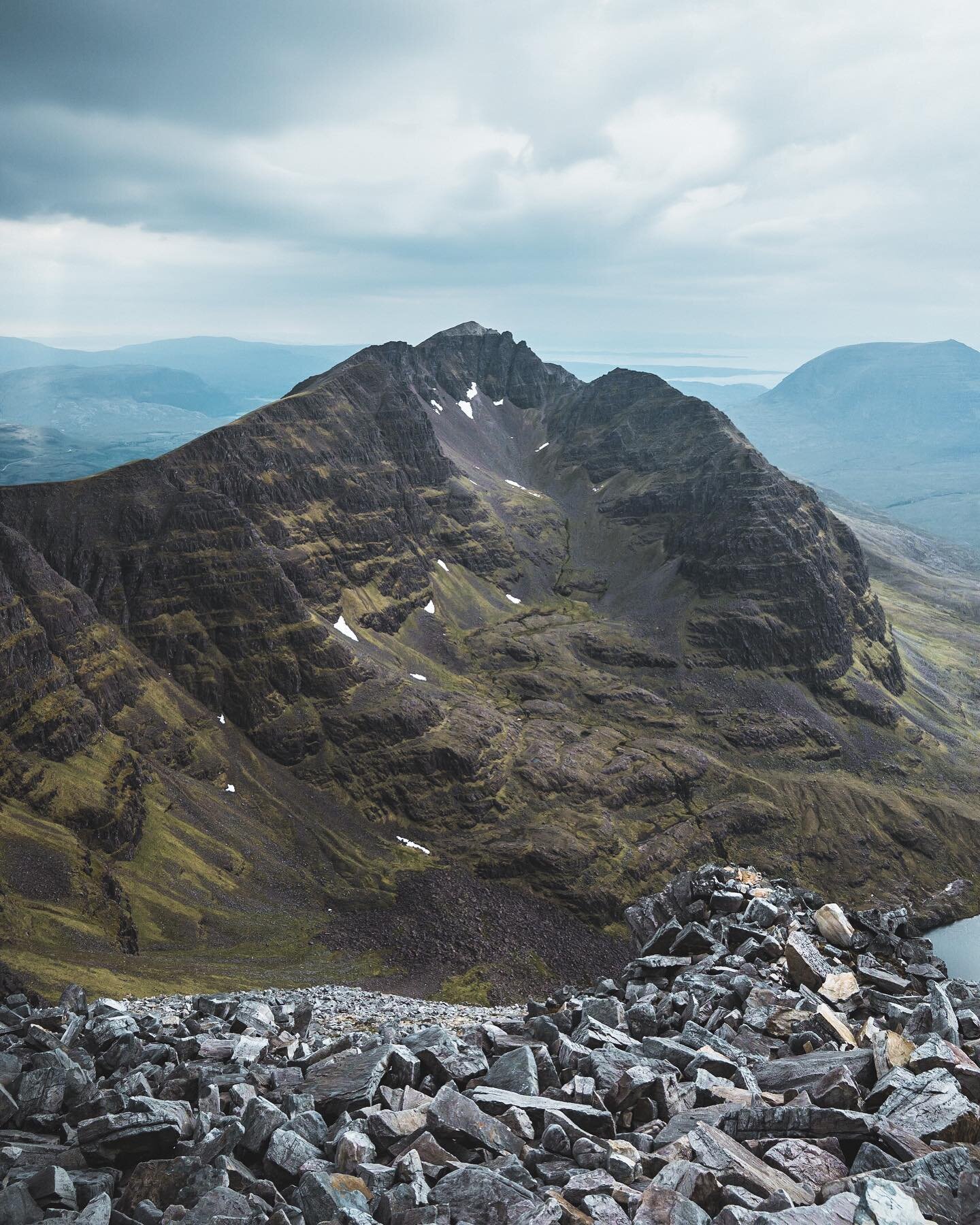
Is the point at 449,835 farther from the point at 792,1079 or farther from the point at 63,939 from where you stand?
the point at 792,1079

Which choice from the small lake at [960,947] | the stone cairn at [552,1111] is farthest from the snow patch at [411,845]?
the stone cairn at [552,1111]

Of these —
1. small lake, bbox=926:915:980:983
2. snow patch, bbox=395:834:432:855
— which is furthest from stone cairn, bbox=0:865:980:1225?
small lake, bbox=926:915:980:983

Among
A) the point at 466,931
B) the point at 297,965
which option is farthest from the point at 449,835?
the point at 297,965

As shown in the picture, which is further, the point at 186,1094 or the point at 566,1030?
the point at 566,1030

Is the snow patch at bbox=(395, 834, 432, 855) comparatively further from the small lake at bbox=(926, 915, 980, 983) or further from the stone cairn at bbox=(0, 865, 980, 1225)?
the stone cairn at bbox=(0, 865, 980, 1225)

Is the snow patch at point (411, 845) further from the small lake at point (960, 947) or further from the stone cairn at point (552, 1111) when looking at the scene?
the stone cairn at point (552, 1111)

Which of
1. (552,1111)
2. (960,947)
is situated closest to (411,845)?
(960,947)

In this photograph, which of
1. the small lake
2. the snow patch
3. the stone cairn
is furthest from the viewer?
the snow patch
